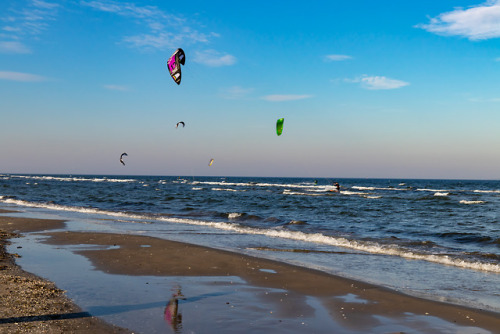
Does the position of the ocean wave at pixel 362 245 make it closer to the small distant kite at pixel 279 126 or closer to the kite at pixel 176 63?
the small distant kite at pixel 279 126

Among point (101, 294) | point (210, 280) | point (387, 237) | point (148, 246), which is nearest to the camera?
point (101, 294)

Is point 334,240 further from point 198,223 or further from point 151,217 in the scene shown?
point 151,217

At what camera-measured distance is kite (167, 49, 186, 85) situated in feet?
46.6

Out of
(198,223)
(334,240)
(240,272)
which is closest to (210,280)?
(240,272)

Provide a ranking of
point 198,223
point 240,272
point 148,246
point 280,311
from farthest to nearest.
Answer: point 198,223, point 148,246, point 240,272, point 280,311

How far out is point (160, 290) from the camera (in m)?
7.67

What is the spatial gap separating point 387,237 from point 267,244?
5209 mm

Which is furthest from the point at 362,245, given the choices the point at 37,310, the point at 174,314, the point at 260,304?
the point at 37,310

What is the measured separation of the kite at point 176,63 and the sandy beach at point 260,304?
251 inches

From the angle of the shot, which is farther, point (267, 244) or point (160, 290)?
point (267, 244)

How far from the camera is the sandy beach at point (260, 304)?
230 inches

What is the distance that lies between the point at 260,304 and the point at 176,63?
392 inches

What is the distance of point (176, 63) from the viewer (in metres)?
14.6

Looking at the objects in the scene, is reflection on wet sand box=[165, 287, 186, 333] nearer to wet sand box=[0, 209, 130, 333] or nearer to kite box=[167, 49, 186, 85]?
wet sand box=[0, 209, 130, 333]
